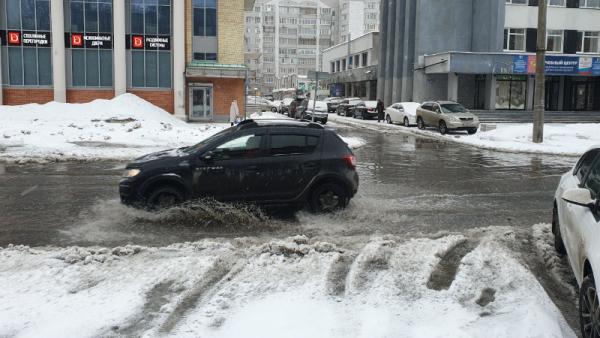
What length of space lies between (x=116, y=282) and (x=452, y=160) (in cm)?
1487

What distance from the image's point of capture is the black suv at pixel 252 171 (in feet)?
30.0

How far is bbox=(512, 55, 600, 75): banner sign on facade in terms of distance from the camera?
41625 mm

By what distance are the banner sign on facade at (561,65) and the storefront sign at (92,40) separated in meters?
27.2

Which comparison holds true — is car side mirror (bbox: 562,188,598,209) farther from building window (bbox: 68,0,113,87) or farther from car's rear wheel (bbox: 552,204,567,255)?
building window (bbox: 68,0,113,87)

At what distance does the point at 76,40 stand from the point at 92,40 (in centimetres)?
89

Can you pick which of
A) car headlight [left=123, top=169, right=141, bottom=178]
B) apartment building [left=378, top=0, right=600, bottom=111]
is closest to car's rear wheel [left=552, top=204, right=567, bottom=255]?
car headlight [left=123, top=169, right=141, bottom=178]

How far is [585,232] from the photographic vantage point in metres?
5.05

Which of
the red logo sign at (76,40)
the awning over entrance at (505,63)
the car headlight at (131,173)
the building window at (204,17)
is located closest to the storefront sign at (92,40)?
the red logo sign at (76,40)

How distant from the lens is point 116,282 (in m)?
6.03

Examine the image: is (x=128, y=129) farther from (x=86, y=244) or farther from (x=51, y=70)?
(x=86, y=244)

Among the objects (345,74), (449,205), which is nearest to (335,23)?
(345,74)

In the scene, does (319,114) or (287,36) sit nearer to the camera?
(319,114)

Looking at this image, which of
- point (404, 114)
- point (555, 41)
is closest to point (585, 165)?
point (404, 114)

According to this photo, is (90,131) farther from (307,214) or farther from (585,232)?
(585,232)
